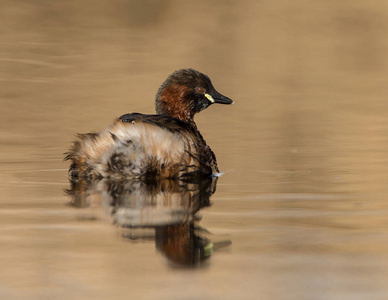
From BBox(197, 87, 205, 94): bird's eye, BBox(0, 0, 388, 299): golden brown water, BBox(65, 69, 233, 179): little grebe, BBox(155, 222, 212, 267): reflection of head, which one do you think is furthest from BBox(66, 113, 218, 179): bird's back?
BBox(155, 222, 212, 267): reflection of head

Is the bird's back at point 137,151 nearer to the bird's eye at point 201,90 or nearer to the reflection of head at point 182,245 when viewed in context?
the bird's eye at point 201,90

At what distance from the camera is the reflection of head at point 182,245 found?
4.56 metres

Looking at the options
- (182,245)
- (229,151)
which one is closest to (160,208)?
(182,245)

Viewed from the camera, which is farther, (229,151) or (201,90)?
(229,151)

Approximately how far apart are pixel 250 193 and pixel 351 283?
285 cm

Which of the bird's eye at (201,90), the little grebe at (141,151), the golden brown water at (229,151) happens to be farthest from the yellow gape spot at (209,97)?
the little grebe at (141,151)

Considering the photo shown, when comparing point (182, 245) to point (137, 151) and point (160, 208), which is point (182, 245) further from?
point (137, 151)

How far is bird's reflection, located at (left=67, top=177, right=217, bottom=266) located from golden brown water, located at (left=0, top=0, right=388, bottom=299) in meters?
0.09

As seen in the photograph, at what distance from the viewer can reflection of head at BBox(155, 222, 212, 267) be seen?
4559 mm

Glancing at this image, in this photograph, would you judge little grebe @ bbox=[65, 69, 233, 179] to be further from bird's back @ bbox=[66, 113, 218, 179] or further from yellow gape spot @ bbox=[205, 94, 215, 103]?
yellow gape spot @ bbox=[205, 94, 215, 103]

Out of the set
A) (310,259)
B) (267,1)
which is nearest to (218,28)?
(267,1)

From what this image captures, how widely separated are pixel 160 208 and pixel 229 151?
350 cm

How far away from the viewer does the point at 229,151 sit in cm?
955

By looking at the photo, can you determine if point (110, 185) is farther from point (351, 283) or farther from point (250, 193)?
point (351, 283)
